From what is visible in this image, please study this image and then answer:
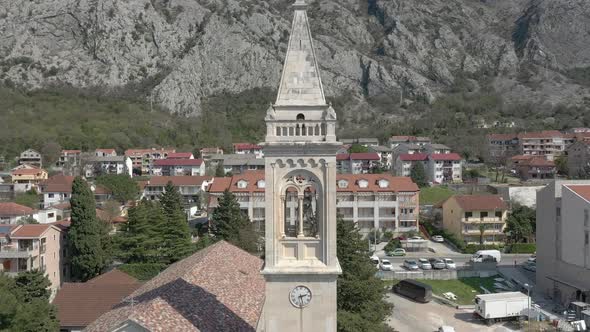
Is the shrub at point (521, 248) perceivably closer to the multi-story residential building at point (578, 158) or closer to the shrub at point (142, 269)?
the shrub at point (142, 269)

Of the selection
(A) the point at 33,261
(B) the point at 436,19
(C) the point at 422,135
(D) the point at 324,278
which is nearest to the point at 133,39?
(C) the point at 422,135

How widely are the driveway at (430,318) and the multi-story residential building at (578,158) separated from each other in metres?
58.5

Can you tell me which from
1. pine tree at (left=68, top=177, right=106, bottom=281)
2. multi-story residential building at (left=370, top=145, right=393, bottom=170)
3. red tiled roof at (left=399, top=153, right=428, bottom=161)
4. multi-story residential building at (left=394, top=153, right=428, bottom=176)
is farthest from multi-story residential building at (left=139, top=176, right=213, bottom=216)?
multi-story residential building at (left=370, top=145, right=393, bottom=170)

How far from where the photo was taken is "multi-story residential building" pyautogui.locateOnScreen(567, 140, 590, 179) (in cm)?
8775

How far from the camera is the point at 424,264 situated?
46438mm

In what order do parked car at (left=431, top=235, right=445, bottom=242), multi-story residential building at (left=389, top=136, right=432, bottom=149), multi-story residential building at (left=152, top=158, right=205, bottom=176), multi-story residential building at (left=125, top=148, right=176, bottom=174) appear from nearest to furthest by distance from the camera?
parked car at (left=431, top=235, right=445, bottom=242), multi-story residential building at (left=152, top=158, right=205, bottom=176), multi-story residential building at (left=125, top=148, right=176, bottom=174), multi-story residential building at (left=389, top=136, right=432, bottom=149)

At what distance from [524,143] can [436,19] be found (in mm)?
77453

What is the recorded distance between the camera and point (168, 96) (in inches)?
5098

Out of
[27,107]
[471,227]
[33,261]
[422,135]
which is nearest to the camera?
[33,261]

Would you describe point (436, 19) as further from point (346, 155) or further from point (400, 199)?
point (400, 199)

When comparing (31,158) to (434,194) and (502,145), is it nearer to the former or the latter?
(434,194)

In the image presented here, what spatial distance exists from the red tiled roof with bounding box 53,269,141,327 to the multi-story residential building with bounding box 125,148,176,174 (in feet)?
225

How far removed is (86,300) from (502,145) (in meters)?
93.1

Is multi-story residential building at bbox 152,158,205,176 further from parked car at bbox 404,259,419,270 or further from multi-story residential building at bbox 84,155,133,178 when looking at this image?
parked car at bbox 404,259,419,270
